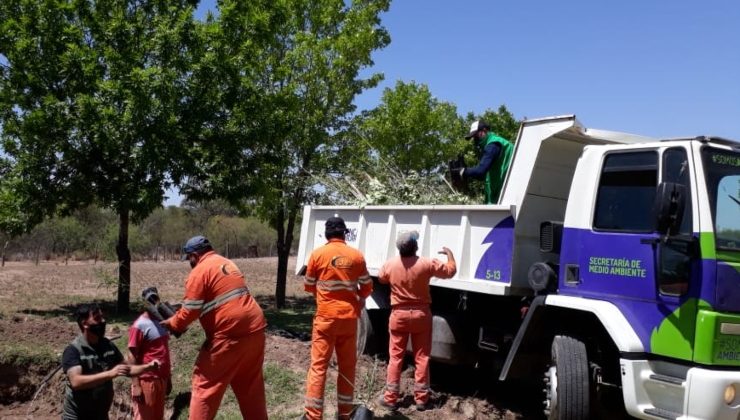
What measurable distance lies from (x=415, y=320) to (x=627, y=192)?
95.1 inches

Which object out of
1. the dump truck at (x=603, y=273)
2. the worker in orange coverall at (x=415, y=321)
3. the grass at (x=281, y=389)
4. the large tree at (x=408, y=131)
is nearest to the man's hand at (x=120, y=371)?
the grass at (x=281, y=389)

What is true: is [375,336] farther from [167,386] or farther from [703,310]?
[703,310]

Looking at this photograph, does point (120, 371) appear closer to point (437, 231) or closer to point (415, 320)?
point (415, 320)

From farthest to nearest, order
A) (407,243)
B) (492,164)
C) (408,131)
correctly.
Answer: (408,131) → (492,164) → (407,243)

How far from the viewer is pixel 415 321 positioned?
6387mm

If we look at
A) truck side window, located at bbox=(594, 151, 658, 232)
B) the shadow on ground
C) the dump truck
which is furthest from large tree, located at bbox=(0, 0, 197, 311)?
truck side window, located at bbox=(594, 151, 658, 232)

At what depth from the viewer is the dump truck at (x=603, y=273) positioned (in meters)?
4.43

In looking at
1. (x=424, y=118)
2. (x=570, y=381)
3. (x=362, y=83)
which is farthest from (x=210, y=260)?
(x=424, y=118)

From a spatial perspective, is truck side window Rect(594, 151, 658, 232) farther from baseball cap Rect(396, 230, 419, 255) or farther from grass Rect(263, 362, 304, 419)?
grass Rect(263, 362, 304, 419)

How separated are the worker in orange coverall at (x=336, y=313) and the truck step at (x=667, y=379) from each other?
2.55 m

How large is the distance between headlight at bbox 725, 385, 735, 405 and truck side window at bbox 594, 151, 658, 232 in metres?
1.23

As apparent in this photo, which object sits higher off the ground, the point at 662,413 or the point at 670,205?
the point at 670,205

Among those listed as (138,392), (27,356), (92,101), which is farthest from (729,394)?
(92,101)

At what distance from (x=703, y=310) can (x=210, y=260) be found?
372cm
